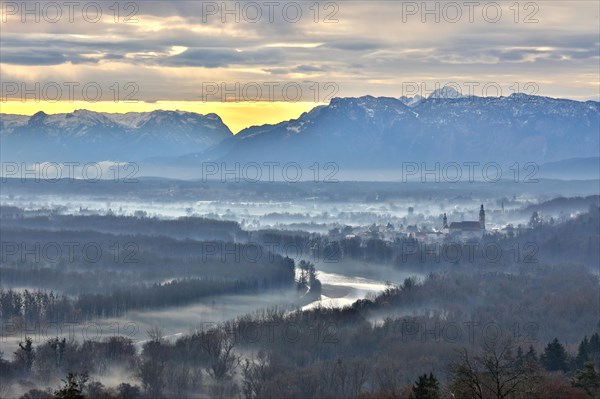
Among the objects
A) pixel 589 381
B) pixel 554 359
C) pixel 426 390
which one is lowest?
pixel 554 359

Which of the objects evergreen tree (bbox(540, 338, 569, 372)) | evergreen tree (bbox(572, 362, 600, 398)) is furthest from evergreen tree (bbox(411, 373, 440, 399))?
evergreen tree (bbox(540, 338, 569, 372))

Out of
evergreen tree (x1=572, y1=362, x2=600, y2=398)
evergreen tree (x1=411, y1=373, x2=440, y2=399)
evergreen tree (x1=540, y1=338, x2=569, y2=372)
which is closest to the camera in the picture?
evergreen tree (x1=411, y1=373, x2=440, y2=399)

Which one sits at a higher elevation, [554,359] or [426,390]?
[426,390]

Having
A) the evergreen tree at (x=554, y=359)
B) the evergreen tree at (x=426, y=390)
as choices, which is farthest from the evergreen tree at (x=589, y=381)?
the evergreen tree at (x=554, y=359)

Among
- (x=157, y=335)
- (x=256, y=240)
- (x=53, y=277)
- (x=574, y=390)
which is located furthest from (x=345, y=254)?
(x=574, y=390)

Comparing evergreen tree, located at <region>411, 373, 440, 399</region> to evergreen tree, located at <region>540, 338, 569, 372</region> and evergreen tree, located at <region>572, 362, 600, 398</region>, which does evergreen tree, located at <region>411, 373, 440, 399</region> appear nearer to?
evergreen tree, located at <region>572, 362, 600, 398</region>

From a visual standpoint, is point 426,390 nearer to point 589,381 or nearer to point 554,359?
point 589,381

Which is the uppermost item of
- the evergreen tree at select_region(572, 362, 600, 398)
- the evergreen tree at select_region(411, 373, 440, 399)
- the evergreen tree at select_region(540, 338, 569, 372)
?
the evergreen tree at select_region(411, 373, 440, 399)

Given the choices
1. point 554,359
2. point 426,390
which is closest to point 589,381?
point 426,390

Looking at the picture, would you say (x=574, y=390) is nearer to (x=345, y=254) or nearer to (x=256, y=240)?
(x=345, y=254)

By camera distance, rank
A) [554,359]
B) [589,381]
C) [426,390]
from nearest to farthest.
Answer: [426,390]
[589,381]
[554,359]

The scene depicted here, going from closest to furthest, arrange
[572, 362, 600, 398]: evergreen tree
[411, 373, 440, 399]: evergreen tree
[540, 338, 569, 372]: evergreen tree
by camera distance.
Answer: [411, 373, 440, 399]: evergreen tree
[572, 362, 600, 398]: evergreen tree
[540, 338, 569, 372]: evergreen tree
